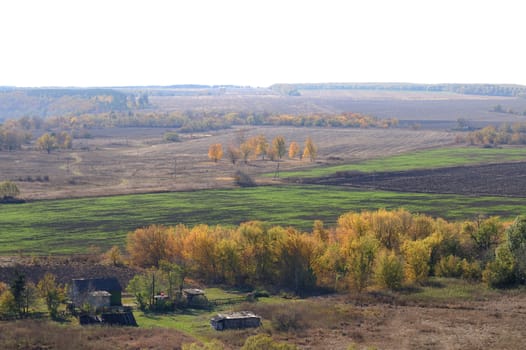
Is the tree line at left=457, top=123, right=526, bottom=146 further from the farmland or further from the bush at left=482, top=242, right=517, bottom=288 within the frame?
the bush at left=482, top=242, right=517, bottom=288

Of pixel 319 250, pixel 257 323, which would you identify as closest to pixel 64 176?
pixel 319 250

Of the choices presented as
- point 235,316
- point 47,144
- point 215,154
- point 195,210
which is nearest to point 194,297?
point 235,316

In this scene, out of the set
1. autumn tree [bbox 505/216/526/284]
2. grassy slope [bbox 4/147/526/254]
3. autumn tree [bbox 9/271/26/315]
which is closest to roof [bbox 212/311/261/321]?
autumn tree [bbox 9/271/26/315]

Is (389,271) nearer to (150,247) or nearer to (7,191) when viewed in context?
(150,247)

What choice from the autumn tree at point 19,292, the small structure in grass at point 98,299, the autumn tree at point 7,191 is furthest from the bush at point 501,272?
the autumn tree at point 7,191

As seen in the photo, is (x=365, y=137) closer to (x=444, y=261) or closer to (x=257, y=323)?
(x=444, y=261)

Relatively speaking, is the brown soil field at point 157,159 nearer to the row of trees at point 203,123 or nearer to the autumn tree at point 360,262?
the row of trees at point 203,123

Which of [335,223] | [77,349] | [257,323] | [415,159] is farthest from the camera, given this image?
[415,159]
